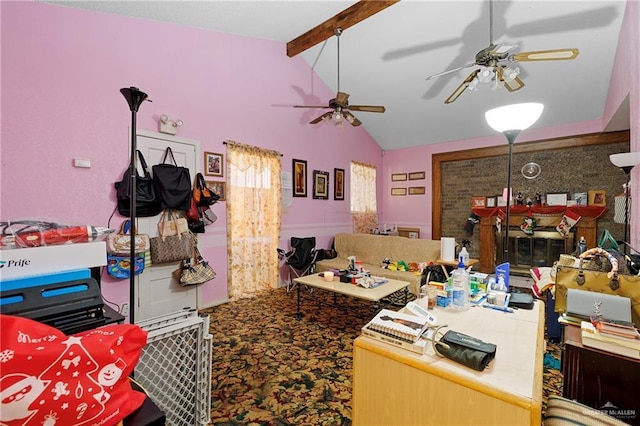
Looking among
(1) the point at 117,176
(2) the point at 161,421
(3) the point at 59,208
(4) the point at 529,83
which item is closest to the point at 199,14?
(1) the point at 117,176

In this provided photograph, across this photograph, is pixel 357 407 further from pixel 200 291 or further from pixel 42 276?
pixel 200 291

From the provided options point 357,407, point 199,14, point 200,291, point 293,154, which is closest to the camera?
point 357,407

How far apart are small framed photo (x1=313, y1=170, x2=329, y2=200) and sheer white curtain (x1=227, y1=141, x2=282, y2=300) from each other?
0.86 metres

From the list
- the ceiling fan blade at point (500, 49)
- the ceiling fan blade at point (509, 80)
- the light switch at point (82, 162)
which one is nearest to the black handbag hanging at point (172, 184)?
the light switch at point (82, 162)

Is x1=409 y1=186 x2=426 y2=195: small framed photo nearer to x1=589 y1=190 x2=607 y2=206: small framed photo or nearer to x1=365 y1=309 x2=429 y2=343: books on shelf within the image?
x1=589 y1=190 x2=607 y2=206: small framed photo

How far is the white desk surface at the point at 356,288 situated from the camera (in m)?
2.73

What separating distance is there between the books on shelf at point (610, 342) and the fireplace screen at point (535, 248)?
178 inches

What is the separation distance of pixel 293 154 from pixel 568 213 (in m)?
4.68

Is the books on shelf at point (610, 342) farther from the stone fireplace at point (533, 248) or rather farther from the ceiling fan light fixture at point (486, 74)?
the stone fireplace at point (533, 248)

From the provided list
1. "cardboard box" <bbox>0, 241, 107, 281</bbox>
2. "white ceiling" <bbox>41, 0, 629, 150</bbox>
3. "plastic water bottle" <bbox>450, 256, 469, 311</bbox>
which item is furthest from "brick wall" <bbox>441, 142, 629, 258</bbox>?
"cardboard box" <bbox>0, 241, 107, 281</bbox>

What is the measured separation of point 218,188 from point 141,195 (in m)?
0.96

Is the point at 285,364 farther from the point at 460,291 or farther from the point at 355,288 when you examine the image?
the point at 460,291

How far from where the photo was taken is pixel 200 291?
3.66 metres

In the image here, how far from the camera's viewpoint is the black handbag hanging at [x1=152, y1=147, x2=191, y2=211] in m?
3.14
